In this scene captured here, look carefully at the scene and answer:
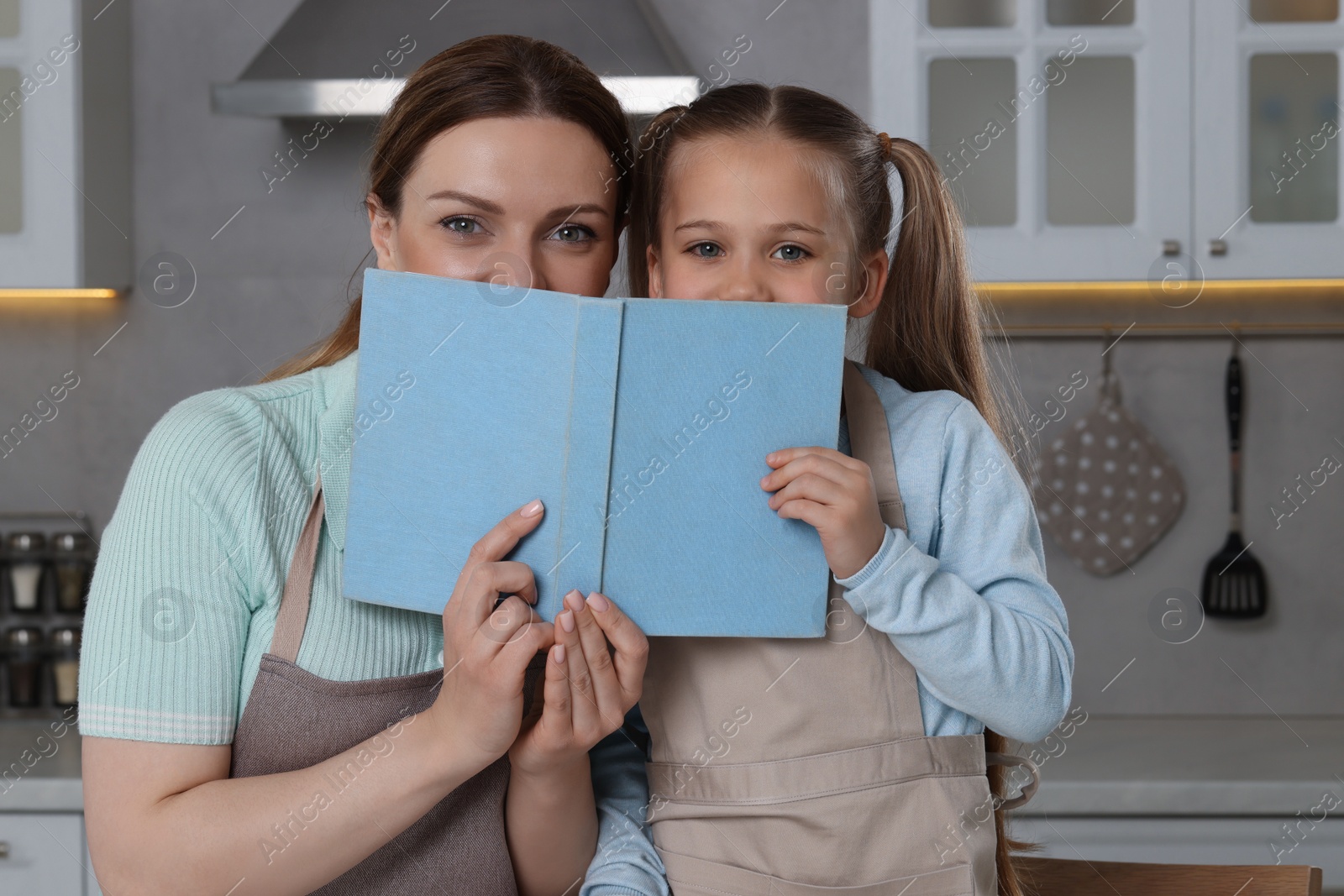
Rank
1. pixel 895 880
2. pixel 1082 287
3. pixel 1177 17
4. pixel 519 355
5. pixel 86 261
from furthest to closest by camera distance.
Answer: pixel 1082 287
pixel 86 261
pixel 1177 17
pixel 895 880
pixel 519 355

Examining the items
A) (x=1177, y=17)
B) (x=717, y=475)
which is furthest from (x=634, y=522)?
(x=1177, y=17)

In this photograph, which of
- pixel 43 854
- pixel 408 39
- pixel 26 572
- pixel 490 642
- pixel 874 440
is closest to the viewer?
pixel 490 642

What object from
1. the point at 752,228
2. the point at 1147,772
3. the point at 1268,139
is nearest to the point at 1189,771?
the point at 1147,772

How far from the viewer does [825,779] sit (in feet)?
2.94

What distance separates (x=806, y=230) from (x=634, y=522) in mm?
336

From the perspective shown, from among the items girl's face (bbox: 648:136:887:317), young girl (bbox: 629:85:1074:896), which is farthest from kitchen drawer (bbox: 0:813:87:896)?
girl's face (bbox: 648:136:887:317)

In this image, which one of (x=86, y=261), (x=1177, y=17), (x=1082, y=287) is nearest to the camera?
(x=1177, y=17)

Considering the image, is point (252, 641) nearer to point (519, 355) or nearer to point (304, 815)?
point (304, 815)

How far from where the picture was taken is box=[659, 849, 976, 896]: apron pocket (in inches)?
34.8

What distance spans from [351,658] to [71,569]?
1659 mm

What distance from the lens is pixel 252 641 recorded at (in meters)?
0.86

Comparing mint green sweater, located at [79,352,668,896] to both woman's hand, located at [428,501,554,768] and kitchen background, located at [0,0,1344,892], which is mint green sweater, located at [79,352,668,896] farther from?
kitchen background, located at [0,0,1344,892]

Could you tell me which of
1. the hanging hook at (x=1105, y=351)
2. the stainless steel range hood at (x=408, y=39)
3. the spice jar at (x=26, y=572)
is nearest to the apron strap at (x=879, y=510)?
the stainless steel range hood at (x=408, y=39)

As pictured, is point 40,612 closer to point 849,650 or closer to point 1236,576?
point 849,650
